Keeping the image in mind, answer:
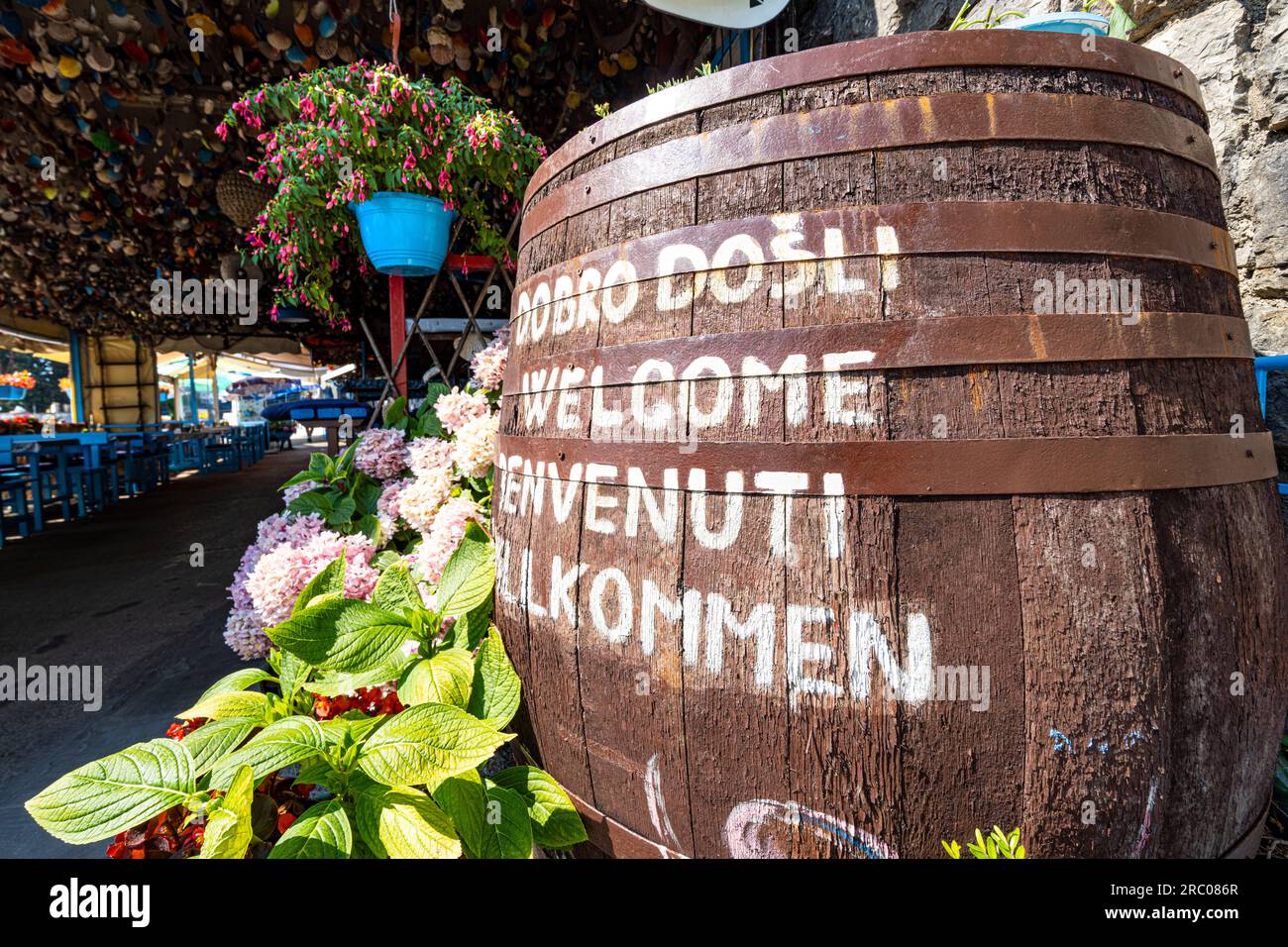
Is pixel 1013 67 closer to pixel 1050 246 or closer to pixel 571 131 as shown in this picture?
pixel 1050 246

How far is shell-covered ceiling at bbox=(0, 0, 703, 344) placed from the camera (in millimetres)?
3148

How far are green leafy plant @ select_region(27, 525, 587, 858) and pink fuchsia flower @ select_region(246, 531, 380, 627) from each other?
1.06 feet

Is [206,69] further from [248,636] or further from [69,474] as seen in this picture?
[69,474]

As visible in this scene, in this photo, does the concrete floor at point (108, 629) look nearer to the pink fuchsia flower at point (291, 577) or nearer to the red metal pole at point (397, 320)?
the pink fuchsia flower at point (291, 577)

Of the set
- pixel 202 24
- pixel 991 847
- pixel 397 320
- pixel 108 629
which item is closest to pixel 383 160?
pixel 397 320

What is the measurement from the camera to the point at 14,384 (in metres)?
18.0

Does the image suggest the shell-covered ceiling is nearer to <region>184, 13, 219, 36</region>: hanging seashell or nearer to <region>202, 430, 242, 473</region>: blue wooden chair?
<region>184, 13, 219, 36</region>: hanging seashell

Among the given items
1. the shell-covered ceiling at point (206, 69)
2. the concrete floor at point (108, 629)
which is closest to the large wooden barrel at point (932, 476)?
the concrete floor at point (108, 629)

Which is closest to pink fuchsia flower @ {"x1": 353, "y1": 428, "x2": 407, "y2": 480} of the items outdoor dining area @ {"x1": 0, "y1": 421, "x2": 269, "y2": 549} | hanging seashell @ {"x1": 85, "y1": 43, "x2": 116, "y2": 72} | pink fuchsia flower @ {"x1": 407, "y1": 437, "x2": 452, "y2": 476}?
pink fuchsia flower @ {"x1": 407, "y1": 437, "x2": 452, "y2": 476}

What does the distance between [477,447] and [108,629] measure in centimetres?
284

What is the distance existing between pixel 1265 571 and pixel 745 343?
0.80 meters

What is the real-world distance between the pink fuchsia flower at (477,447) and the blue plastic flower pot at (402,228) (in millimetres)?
1297

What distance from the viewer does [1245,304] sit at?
1547 millimetres
